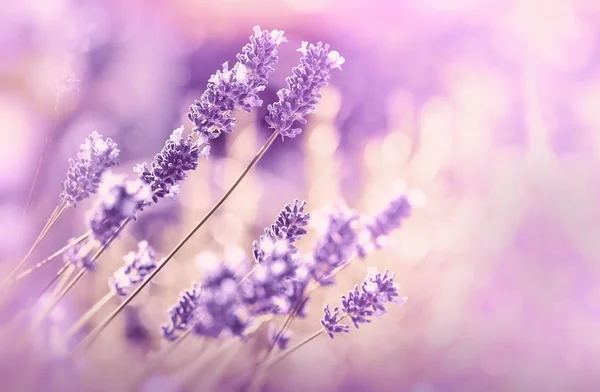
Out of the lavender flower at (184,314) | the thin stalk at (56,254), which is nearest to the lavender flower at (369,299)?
the lavender flower at (184,314)

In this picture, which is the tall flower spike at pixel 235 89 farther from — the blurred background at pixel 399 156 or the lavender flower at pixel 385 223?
the blurred background at pixel 399 156

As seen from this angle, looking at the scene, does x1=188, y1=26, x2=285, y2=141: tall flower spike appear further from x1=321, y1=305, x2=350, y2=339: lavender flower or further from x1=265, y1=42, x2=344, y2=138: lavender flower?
x1=321, y1=305, x2=350, y2=339: lavender flower

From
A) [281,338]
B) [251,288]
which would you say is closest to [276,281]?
[251,288]

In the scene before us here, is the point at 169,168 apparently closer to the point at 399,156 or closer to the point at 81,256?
the point at 81,256

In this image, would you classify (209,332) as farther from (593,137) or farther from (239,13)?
(593,137)

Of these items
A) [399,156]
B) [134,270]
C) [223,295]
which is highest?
[399,156]

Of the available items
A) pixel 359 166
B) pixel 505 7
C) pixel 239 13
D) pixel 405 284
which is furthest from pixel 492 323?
pixel 239 13
